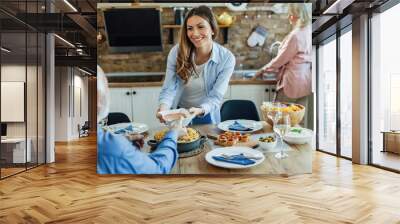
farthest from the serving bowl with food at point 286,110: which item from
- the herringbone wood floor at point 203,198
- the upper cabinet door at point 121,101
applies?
the upper cabinet door at point 121,101

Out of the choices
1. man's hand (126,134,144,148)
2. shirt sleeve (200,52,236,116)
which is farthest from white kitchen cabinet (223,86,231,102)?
man's hand (126,134,144,148)

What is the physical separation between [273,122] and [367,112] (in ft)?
7.36

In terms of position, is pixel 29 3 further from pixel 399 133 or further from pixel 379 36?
pixel 399 133

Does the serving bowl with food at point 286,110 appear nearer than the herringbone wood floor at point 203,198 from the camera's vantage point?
No

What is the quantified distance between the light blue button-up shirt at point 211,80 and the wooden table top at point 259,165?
333 millimetres

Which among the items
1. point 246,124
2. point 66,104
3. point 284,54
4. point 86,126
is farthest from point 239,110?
point 86,126

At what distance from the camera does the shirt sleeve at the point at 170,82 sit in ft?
13.8

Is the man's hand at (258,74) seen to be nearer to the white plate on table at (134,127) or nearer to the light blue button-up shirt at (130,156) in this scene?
the light blue button-up shirt at (130,156)

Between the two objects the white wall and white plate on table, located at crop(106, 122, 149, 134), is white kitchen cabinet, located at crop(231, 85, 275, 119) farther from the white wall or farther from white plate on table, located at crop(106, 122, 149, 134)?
the white wall

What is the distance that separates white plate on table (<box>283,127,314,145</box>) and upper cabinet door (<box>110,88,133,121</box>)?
1941 millimetres

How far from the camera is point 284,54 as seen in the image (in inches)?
170

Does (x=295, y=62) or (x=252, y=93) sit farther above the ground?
(x=295, y=62)

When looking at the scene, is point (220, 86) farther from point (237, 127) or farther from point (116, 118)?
point (116, 118)

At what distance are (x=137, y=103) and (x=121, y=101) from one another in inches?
7.8
